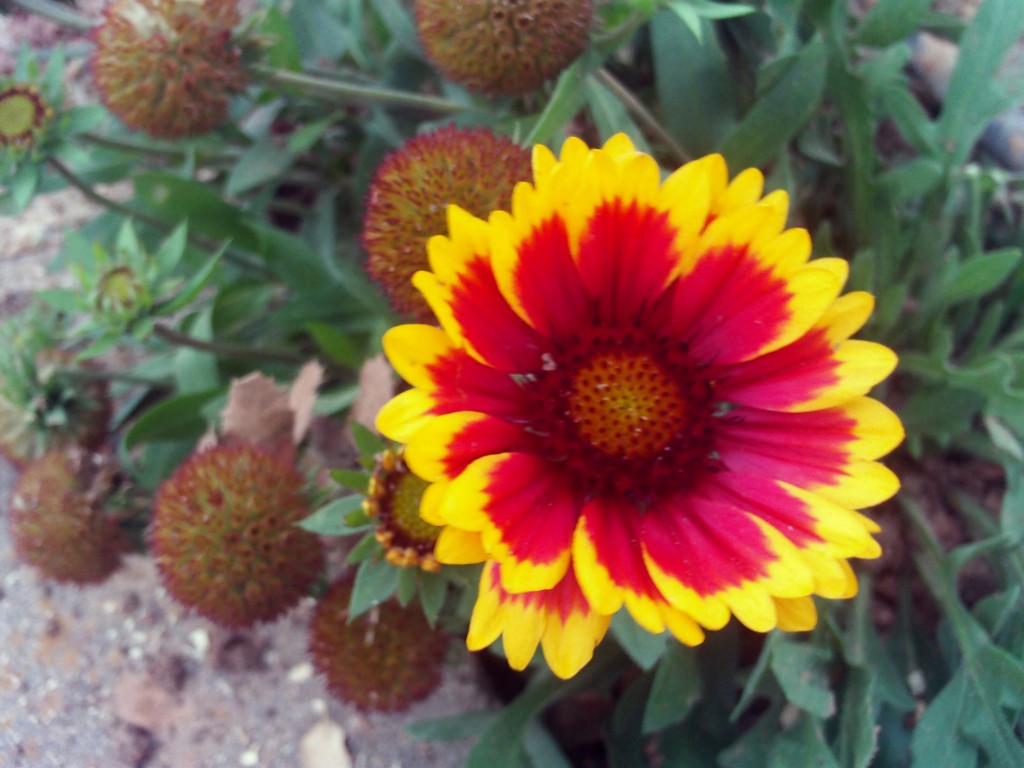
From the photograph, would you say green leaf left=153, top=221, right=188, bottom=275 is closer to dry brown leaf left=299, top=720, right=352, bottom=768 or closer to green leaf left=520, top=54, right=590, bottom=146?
green leaf left=520, top=54, right=590, bottom=146

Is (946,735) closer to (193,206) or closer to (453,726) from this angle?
(453,726)

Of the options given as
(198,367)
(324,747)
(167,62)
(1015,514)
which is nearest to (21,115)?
(167,62)

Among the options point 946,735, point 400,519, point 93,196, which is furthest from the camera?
point 93,196

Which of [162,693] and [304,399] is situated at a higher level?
[304,399]

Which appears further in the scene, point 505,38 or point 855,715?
point 855,715

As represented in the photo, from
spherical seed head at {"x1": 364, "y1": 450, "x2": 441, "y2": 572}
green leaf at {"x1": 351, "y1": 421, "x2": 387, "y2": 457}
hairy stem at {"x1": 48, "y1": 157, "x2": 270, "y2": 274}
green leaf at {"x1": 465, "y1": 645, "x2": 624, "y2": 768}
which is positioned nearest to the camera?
spherical seed head at {"x1": 364, "y1": 450, "x2": 441, "y2": 572}

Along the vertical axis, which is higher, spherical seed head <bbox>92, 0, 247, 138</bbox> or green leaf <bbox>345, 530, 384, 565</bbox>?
spherical seed head <bbox>92, 0, 247, 138</bbox>

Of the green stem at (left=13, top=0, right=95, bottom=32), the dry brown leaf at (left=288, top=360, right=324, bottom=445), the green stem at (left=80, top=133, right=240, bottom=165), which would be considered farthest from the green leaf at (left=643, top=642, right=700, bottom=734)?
the green stem at (left=13, top=0, right=95, bottom=32)

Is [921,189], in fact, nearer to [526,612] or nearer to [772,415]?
[772,415]
